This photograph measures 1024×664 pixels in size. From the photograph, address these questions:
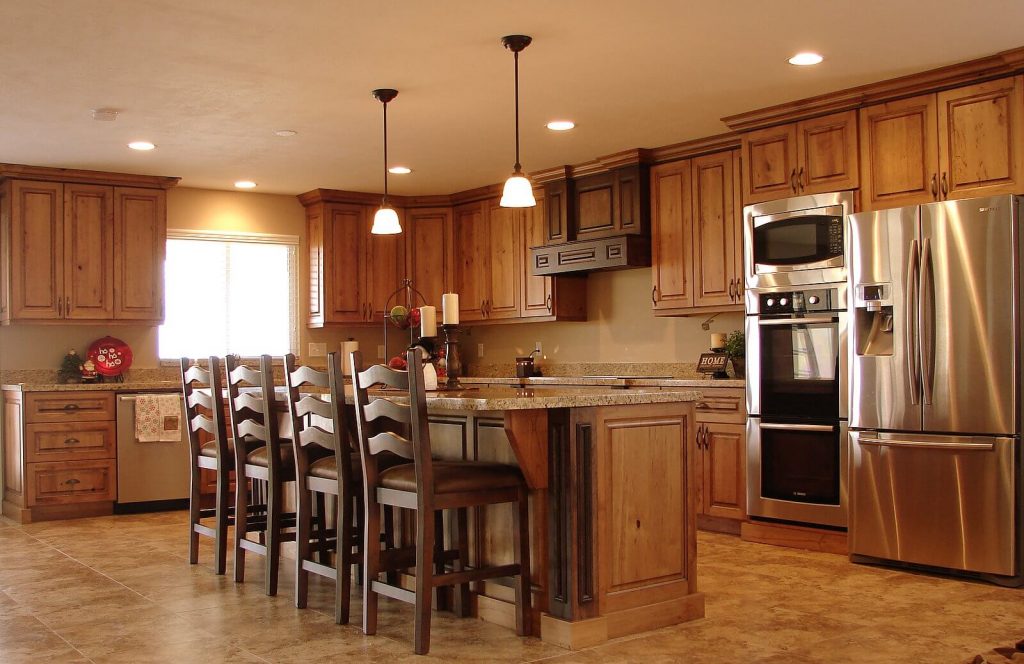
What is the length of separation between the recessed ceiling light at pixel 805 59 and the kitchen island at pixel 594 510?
69.6 inches

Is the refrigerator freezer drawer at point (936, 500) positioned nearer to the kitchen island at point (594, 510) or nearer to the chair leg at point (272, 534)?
the kitchen island at point (594, 510)

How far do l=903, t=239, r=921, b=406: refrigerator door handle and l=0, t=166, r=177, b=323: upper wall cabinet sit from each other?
16.6ft

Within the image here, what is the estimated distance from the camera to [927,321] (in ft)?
15.0

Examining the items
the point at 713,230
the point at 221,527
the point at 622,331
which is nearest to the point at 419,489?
the point at 221,527

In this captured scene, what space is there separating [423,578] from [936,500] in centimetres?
253

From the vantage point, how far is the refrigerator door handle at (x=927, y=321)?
4.57 metres

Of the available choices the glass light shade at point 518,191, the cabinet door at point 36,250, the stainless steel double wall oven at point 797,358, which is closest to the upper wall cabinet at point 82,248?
the cabinet door at point 36,250

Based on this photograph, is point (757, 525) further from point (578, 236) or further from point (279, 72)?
point (279, 72)

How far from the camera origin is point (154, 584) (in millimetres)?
4531

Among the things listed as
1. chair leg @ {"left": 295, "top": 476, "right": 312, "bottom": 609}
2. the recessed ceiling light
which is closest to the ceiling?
the recessed ceiling light

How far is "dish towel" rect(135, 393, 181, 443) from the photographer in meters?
6.82

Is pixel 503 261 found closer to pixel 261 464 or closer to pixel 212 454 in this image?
pixel 212 454

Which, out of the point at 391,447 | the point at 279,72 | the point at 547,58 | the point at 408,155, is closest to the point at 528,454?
the point at 391,447

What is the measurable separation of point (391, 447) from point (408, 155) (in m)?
3.61
